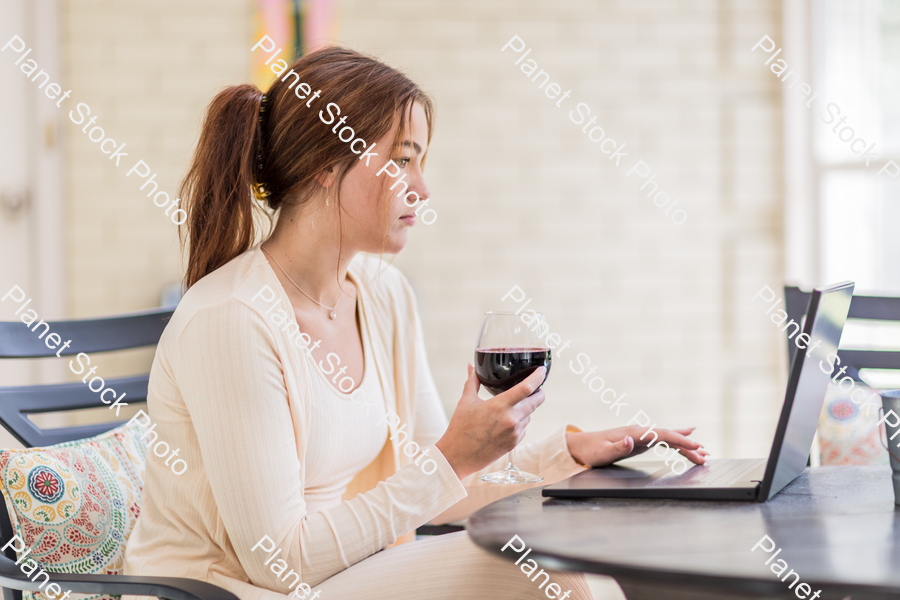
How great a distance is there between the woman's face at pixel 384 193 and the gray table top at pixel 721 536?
1.90 feet

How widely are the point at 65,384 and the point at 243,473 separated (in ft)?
2.36

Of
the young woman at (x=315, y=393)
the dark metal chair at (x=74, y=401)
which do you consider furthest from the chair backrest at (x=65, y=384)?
the young woman at (x=315, y=393)

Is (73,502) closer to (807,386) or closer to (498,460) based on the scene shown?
(498,460)

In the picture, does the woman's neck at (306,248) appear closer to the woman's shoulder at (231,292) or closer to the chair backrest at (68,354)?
the woman's shoulder at (231,292)

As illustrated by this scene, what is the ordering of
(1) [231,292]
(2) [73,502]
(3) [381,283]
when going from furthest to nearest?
1. (3) [381,283]
2. (2) [73,502]
3. (1) [231,292]

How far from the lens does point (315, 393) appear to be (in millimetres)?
1362

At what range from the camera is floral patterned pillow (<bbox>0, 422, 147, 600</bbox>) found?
1.38 metres

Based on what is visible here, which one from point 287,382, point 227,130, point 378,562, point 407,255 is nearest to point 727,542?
point 378,562

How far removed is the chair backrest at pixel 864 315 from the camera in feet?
6.02

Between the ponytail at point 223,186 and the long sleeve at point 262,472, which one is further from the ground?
the ponytail at point 223,186

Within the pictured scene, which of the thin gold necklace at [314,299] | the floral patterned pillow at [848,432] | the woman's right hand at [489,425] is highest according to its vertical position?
the thin gold necklace at [314,299]

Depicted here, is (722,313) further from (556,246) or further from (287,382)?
(287,382)

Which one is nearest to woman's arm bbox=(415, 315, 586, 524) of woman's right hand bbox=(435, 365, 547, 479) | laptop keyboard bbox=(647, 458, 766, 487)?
woman's right hand bbox=(435, 365, 547, 479)

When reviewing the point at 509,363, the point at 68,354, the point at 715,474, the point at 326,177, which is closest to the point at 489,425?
the point at 509,363
